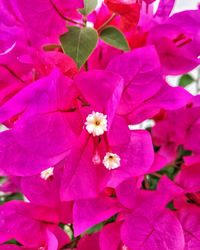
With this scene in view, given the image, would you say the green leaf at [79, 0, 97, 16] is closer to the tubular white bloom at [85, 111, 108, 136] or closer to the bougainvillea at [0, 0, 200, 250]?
the bougainvillea at [0, 0, 200, 250]

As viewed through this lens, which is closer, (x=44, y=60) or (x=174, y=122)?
(x=44, y=60)

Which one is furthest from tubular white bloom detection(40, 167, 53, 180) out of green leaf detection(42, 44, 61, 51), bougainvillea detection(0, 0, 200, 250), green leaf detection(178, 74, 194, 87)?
green leaf detection(178, 74, 194, 87)

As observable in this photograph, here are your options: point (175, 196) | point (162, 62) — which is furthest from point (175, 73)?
point (175, 196)

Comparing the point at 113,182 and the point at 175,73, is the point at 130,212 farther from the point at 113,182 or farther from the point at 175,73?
the point at 175,73

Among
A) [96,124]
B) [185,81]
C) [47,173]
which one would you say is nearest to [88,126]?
[96,124]

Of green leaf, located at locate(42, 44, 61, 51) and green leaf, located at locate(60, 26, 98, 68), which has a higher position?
green leaf, located at locate(60, 26, 98, 68)

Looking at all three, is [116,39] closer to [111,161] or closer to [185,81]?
[111,161]
